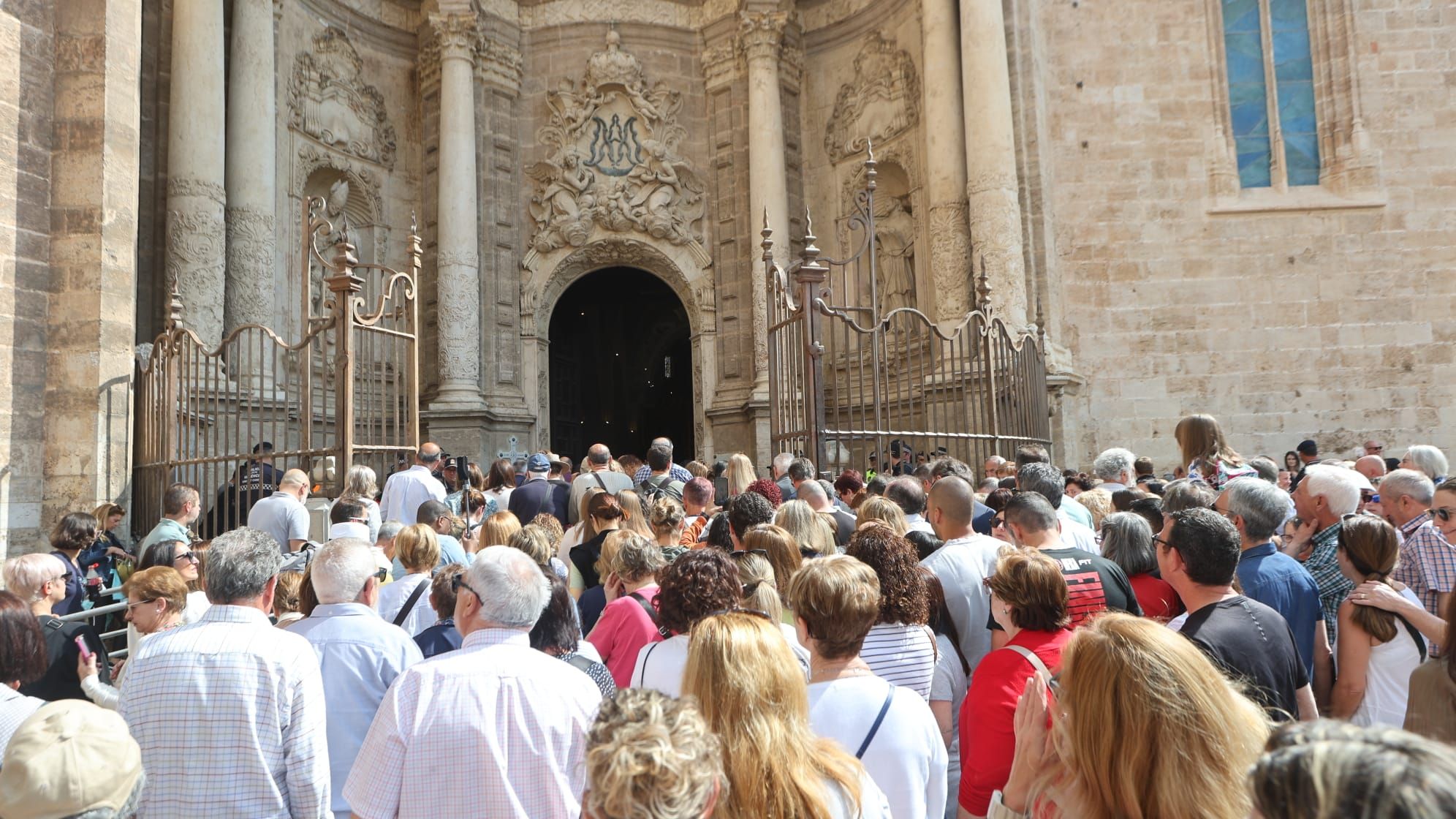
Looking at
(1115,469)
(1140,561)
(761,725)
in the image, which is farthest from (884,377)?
(761,725)

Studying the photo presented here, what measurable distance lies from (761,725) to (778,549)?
2156mm

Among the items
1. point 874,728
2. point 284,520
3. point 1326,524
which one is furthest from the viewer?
point 284,520

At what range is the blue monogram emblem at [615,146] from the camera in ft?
54.0

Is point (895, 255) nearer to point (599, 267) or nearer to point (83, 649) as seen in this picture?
point (599, 267)

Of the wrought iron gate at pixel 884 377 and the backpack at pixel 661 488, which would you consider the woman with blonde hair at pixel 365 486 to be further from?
the wrought iron gate at pixel 884 377

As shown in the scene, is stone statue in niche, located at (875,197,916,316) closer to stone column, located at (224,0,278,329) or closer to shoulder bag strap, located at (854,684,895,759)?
stone column, located at (224,0,278,329)

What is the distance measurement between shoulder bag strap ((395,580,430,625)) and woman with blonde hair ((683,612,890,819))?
2.50 metres

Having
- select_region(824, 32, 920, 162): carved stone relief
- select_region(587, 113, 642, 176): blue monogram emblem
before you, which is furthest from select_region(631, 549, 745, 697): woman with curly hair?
select_region(587, 113, 642, 176): blue monogram emblem

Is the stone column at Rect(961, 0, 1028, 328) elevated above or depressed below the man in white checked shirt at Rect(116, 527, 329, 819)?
above

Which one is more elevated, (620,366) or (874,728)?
(620,366)

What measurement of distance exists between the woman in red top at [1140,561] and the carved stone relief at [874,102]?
1180 centimetres

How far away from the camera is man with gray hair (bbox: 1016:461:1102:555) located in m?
5.43

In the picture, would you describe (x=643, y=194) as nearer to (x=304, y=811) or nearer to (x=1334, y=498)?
(x=1334, y=498)

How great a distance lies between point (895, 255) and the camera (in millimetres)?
15797
